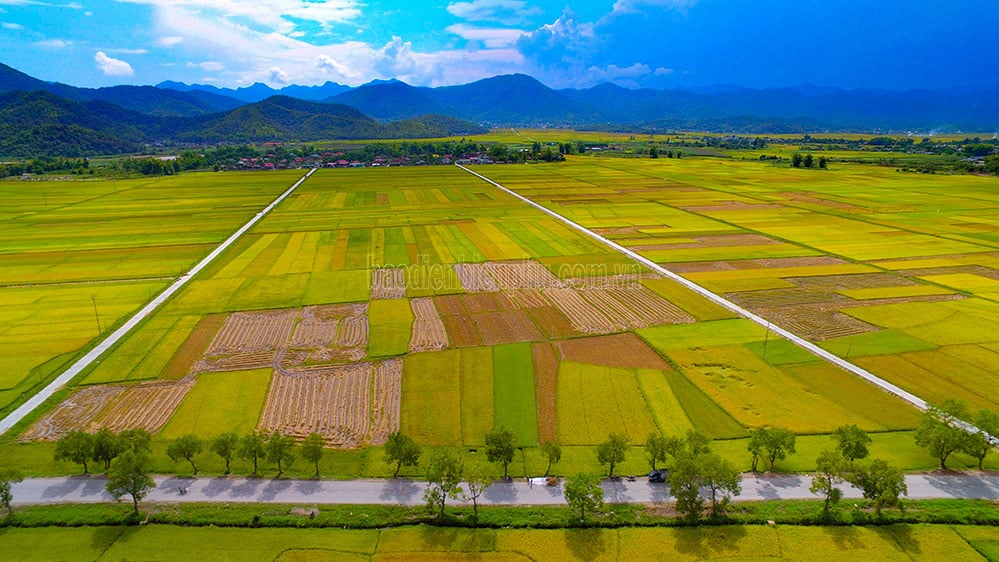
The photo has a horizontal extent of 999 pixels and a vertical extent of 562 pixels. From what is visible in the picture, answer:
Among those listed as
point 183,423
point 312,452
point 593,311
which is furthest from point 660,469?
point 183,423

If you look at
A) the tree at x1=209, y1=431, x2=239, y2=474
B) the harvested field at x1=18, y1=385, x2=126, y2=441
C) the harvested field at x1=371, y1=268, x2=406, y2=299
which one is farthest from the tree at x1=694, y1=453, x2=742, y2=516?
the harvested field at x1=18, y1=385, x2=126, y2=441

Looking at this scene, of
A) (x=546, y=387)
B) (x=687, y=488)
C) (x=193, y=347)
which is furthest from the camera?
(x=193, y=347)

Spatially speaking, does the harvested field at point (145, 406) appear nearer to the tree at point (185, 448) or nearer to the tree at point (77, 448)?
the tree at point (77, 448)

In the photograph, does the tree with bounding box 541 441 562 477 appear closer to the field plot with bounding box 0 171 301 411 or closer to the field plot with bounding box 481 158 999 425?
the field plot with bounding box 481 158 999 425

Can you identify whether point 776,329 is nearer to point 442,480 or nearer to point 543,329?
point 543,329

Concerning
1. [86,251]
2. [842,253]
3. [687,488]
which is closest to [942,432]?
[687,488]

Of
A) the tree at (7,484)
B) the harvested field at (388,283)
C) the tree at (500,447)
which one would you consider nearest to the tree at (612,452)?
the tree at (500,447)

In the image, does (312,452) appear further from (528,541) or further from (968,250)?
(968,250)
